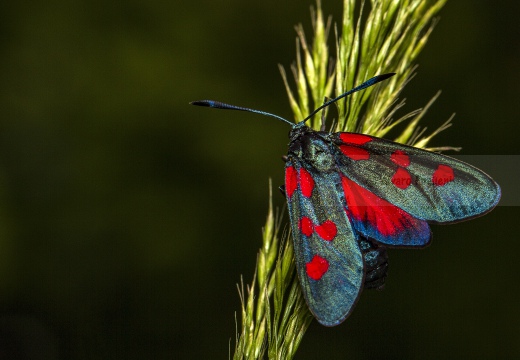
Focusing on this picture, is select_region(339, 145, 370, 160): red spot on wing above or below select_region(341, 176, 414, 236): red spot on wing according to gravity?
above

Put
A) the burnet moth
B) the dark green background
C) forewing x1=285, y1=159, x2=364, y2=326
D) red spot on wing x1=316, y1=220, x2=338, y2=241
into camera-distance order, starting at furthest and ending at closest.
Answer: the dark green background, red spot on wing x1=316, y1=220, x2=338, y2=241, the burnet moth, forewing x1=285, y1=159, x2=364, y2=326

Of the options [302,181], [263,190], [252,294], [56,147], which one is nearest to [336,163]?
[302,181]

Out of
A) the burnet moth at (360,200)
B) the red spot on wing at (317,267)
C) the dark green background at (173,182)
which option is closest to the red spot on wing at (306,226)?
the burnet moth at (360,200)

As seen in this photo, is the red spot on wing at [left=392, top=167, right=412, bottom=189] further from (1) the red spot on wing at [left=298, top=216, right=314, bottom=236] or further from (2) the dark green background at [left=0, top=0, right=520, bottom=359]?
(2) the dark green background at [left=0, top=0, right=520, bottom=359]

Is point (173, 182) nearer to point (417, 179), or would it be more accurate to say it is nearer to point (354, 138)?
point (354, 138)

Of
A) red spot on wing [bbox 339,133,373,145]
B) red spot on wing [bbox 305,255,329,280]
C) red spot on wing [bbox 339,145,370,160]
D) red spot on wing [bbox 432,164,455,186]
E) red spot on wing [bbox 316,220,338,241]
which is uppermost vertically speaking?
red spot on wing [bbox 339,133,373,145]

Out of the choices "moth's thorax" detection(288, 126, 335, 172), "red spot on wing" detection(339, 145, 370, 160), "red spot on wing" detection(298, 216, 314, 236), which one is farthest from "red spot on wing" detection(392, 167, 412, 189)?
"red spot on wing" detection(298, 216, 314, 236)
